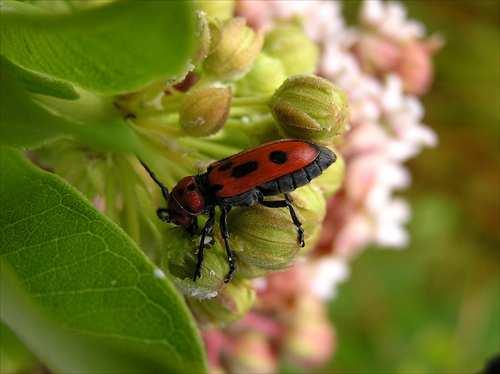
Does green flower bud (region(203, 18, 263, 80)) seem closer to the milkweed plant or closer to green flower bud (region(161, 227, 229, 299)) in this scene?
the milkweed plant

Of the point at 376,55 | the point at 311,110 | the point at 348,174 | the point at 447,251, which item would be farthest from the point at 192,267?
the point at 447,251

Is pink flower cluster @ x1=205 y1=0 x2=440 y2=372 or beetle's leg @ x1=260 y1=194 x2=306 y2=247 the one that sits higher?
beetle's leg @ x1=260 y1=194 x2=306 y2=247

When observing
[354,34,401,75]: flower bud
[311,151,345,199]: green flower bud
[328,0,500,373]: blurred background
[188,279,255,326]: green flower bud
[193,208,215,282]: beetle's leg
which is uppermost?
[193,208,215,282]: beetle's leg

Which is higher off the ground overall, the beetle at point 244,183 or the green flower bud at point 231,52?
the green flower bud at point 231,52

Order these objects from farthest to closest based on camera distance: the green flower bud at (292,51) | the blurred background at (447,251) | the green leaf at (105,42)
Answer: the blurred background at (447,251), the green flower bud at (292,51), the green leaf at (105,42)

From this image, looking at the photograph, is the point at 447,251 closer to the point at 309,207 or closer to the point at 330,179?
the point at 330,179

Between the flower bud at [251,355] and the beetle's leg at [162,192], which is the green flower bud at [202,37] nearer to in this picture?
the beetle's leg at [162,192]

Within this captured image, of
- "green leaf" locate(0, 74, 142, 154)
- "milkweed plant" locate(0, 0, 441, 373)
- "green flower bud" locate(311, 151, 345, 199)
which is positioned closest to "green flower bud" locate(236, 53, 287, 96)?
"milkweed plant" locate(0, 0, 441, 373)

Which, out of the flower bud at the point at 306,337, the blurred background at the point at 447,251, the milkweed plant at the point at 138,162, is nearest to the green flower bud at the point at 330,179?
the milkweed plant at the point at 138,162
